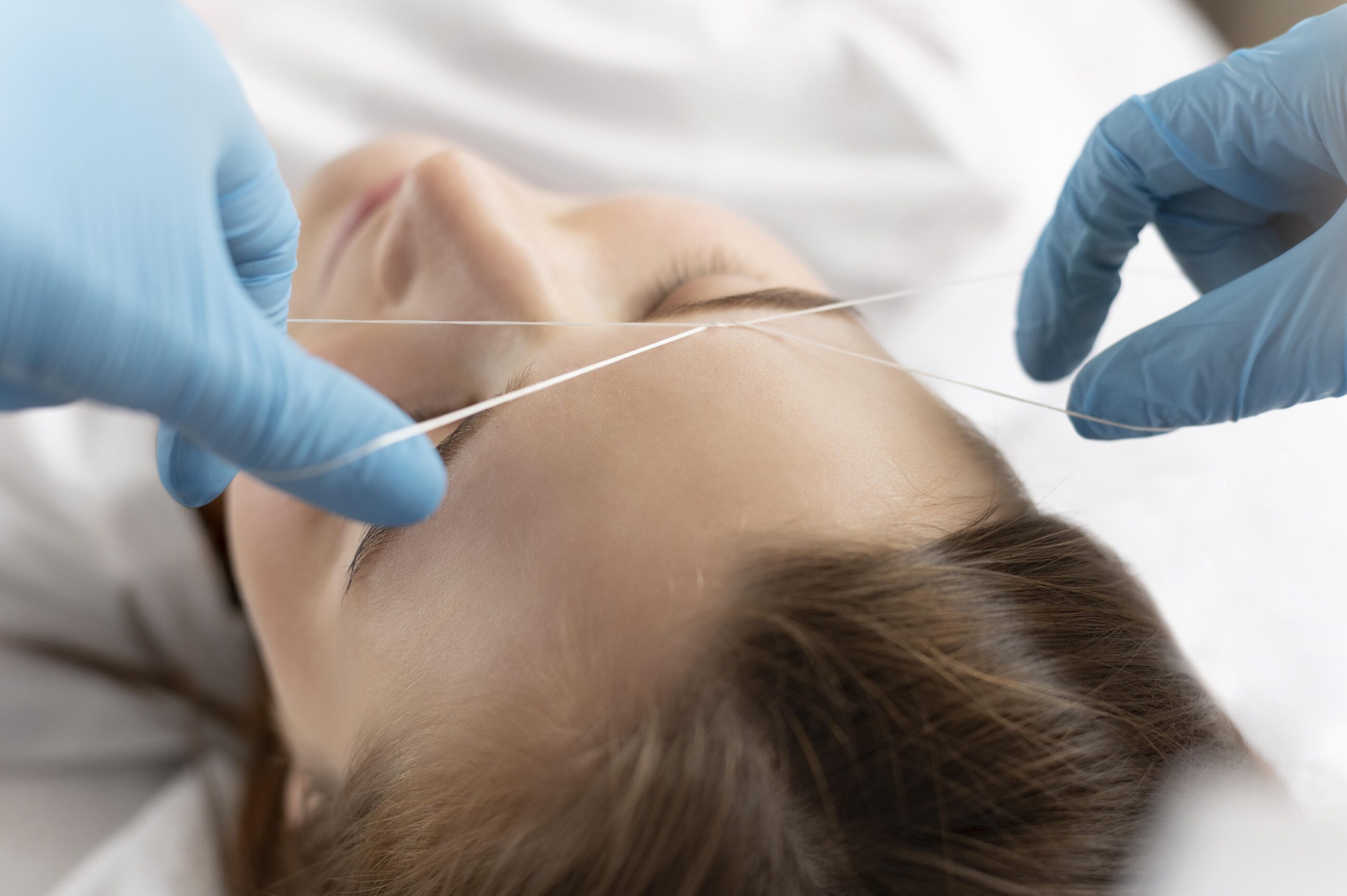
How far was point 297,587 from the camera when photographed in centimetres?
79

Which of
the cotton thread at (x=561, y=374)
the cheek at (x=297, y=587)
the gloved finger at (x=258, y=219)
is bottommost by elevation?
the cheek at (x=297, y=587)

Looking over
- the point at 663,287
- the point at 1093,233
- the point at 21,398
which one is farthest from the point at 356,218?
the point at 1093,233

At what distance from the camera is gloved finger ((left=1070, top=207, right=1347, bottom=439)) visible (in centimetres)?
66

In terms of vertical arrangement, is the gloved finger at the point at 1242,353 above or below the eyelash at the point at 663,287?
above

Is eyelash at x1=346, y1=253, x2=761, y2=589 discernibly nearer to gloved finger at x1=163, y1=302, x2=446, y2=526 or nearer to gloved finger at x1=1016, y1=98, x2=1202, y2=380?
gloved finger at x1=163, y1=302, x2=446, y2=526

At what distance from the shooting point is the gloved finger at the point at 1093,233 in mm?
812

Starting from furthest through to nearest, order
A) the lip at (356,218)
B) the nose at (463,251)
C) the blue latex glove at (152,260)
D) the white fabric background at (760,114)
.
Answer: the white fabric background at (760,114), the lip at (356,218), the nose at (463,251), the blue latex glove at (152,260)

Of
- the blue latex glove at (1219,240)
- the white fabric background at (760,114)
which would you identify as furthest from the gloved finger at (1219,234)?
the white fabric background at (760,114)

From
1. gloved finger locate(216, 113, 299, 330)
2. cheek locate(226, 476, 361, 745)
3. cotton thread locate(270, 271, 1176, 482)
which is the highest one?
gloved finger locate(216, 113, 299, 330)

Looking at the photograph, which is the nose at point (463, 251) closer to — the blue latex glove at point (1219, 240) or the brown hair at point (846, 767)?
the brown hair at point (846, 767)

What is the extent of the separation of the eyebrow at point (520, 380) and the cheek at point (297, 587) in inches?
2.1

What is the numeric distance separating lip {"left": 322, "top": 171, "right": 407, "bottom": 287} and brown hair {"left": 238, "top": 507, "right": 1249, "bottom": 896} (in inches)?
22.6

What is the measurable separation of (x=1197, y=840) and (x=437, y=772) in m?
0.56

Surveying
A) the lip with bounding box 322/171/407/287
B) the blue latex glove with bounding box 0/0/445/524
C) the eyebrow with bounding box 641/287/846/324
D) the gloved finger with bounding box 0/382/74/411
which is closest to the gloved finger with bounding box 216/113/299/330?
the blue latex glove with bounding box 0/0/445/524
